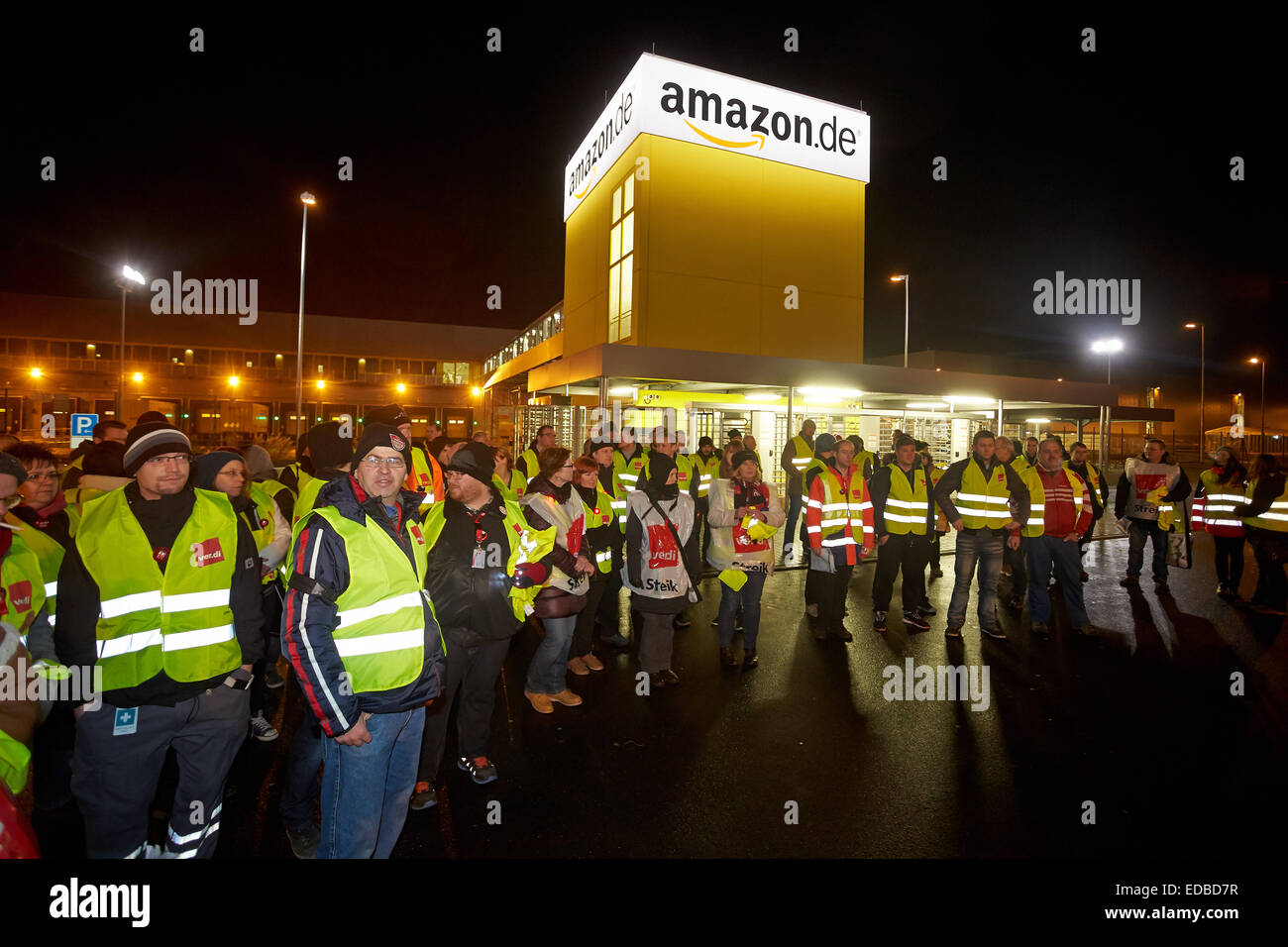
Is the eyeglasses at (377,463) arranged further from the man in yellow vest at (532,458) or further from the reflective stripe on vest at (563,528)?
the man in yellow vest at (532,458)

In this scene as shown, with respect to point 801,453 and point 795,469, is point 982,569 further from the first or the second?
point 801,453

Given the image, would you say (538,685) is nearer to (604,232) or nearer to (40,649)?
(40,649)

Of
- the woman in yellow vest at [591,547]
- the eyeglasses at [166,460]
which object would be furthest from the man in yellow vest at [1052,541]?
the eyeglasses at [166,460]

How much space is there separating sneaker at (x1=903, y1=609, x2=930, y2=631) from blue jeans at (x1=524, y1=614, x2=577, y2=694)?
420cm

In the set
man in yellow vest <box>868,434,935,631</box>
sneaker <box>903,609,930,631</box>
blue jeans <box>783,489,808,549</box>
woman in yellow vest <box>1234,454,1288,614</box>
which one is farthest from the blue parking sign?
woman in yellow vest <box>1234,454,1288,614</box>

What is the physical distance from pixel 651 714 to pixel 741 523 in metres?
1.86

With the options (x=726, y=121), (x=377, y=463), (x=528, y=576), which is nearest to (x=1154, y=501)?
(x=528, y=576)

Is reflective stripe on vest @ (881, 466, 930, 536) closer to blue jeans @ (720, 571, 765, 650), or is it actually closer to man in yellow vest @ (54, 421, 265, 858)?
blue jeans @ (720, 571, 765, 650)

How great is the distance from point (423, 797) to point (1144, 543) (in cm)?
998

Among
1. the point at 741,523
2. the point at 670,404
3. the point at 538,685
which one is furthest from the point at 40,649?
the point at 670,404
